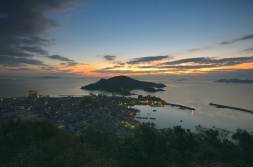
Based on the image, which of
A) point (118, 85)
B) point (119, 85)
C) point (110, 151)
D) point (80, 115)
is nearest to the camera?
point (110, 151)

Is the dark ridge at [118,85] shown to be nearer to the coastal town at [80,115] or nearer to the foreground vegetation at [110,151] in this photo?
the coastal town at [80,115]

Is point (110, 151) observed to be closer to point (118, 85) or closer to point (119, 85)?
point (118, 85)

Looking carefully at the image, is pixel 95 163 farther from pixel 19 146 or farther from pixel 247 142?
pixel 247 142

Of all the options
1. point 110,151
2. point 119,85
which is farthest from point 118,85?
point 110,151

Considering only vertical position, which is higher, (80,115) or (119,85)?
(119,85)

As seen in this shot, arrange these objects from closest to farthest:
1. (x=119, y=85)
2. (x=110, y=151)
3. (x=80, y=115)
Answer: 1. (x=110, y=151)
2. (x=80, y=115)
3. (x=119, y=85)

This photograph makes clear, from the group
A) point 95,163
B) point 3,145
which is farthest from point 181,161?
point 3,145

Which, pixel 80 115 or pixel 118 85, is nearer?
pixel 80 115

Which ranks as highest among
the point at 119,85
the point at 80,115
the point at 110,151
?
the point at 119,85

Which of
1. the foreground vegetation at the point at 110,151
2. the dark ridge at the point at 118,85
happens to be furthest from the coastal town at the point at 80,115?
the dark ridge at the point at 118,85
